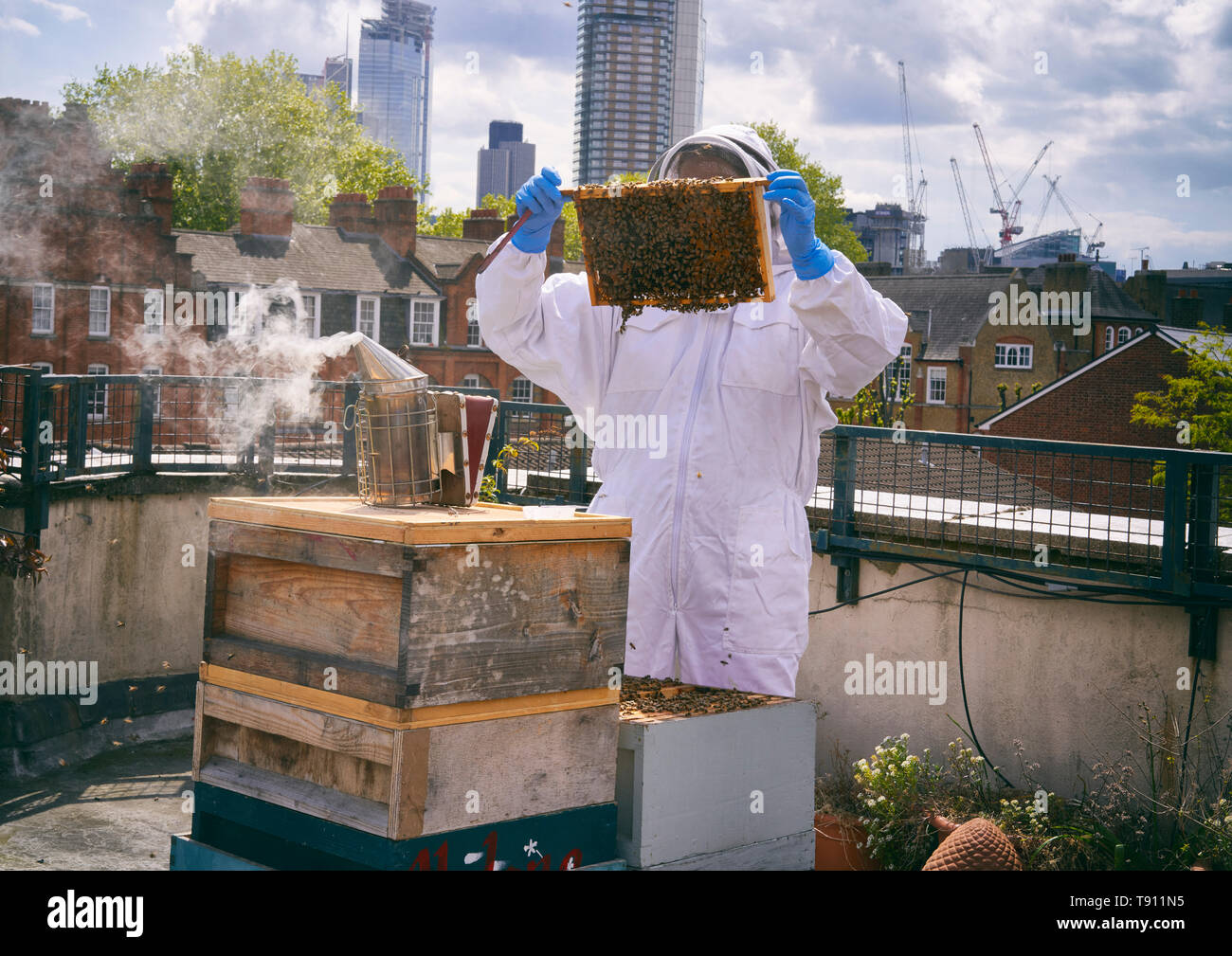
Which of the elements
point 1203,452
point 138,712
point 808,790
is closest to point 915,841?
point 1203,452

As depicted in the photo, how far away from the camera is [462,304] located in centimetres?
4356

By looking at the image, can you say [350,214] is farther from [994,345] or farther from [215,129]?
[994,345]

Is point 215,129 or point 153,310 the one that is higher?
point 215,129

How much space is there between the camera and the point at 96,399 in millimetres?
10039

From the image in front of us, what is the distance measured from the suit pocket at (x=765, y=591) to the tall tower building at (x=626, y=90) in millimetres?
91746

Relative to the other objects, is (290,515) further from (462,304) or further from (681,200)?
(462,304)

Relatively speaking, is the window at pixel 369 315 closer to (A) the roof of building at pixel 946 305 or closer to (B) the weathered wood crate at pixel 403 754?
(A) the roof of building at pixel 946 305

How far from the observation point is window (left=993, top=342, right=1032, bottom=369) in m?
50.9

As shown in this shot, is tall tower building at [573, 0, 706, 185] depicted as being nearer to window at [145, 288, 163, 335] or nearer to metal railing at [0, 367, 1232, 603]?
window at [145, 288, 163, 335]

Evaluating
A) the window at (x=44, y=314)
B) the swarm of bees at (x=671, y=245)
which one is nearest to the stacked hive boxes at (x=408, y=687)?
the swarm of bees at (x=671, y=245)

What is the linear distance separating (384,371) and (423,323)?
4063cm

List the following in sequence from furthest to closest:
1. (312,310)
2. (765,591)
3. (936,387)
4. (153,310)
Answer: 1. (936,387)
2. (312,310)
3. (153,310)
4. (765,591)

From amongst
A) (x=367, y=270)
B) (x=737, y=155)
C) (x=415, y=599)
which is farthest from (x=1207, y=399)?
(x=367, y=270)

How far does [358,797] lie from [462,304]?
4174 cm
